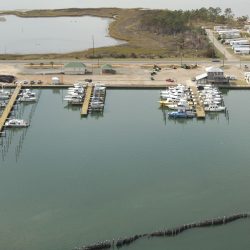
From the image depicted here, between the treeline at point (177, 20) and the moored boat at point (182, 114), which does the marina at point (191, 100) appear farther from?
the treeline at point (177, 20)

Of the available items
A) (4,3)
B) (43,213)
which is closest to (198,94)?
(43,213)

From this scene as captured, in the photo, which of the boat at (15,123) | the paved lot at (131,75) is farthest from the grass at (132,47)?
the boat at (15,123)

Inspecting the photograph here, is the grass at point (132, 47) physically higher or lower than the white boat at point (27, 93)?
higher

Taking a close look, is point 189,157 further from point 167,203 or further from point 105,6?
point 105,6

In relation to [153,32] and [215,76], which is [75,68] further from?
[153,32]

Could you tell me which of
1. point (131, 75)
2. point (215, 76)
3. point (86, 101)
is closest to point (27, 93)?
point (86, 101)
